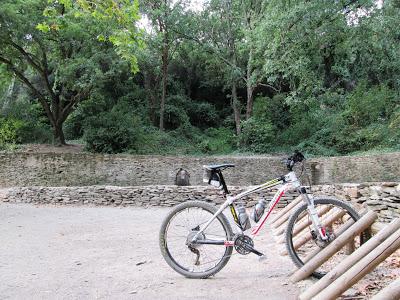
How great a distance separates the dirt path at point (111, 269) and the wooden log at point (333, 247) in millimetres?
163

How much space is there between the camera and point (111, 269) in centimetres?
432

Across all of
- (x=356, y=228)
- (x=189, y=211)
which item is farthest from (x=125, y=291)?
(x=356, y=228)

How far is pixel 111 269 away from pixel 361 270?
2650 millimetres

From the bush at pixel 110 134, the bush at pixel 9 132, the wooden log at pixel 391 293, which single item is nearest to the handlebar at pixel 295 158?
the wooden log at pixel 391 293

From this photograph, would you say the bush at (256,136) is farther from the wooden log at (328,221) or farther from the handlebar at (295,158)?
the handlebar at (295,158)

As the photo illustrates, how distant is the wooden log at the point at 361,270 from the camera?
8.65 feet

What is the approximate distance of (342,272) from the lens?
285cm

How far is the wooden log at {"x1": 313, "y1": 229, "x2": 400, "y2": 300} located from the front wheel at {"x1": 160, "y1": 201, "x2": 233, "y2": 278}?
3.87 ft

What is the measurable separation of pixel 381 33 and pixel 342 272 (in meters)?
14.5

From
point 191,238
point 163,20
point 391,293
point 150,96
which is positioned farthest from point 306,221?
point 150,96

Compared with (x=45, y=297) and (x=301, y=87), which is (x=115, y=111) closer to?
(x=301, y=87)

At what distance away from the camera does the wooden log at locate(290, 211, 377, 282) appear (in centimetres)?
329

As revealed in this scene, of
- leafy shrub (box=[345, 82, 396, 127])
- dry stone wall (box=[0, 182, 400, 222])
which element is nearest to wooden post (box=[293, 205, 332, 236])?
dry stone wall (box=[0, 182, 400, 222])

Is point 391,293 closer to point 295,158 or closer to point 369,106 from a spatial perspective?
point 295,158
